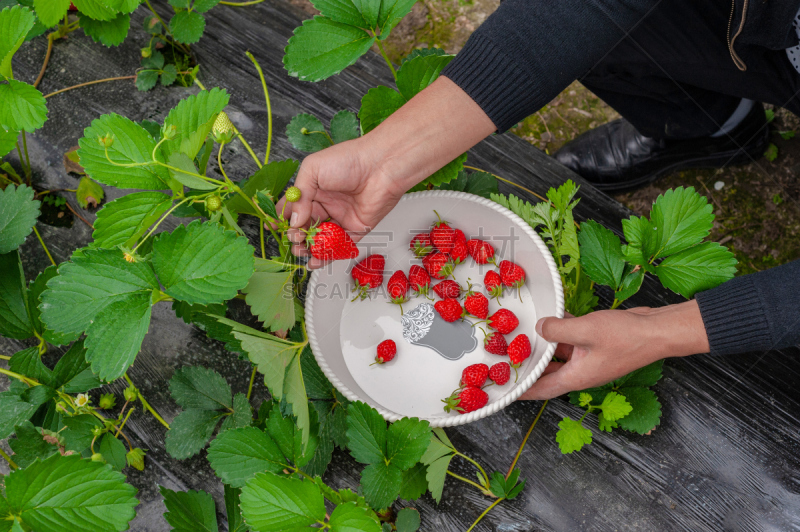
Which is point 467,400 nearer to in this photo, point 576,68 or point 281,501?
point 281,501

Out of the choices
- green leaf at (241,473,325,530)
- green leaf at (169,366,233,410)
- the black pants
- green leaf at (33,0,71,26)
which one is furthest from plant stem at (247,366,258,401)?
the black pants

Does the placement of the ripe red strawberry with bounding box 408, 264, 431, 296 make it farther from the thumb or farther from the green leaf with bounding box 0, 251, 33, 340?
the green leaf with bounding box 0, 251, 33, 340

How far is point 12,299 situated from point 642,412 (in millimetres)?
1151

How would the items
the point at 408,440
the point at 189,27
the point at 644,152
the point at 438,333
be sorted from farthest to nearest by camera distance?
the point at 644,152
the point at 189,27
the point at 438,333
the point at 408,440

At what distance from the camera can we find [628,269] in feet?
3.09

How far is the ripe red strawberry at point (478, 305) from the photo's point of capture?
3.16 feet

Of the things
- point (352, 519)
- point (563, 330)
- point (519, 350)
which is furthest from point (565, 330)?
point (352, 519)

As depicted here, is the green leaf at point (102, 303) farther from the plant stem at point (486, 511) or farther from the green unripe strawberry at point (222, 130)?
the plant stem at point (486, 511)

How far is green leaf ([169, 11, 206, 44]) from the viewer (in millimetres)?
1096

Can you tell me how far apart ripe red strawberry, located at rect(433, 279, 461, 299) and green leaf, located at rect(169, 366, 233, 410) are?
445mm

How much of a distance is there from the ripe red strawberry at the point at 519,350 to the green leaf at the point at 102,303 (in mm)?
610

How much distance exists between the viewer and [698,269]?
2.84 feet

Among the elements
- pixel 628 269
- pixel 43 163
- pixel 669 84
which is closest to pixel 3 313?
pixel 43 163

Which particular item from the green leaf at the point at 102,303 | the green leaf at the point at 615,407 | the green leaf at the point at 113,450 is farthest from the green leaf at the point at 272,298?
the green leaf at the point at 615,407
